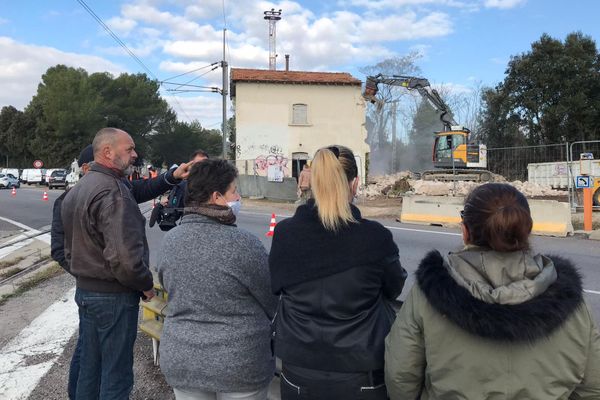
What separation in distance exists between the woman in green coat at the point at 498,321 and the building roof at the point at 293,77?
30.1 m

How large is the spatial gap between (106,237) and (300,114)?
29.6 m

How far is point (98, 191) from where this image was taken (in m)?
2.97

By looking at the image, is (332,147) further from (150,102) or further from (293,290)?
(150,102)

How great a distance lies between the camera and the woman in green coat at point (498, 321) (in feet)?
5.67

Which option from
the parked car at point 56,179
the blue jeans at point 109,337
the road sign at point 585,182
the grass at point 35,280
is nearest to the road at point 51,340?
the grass at point 35,280

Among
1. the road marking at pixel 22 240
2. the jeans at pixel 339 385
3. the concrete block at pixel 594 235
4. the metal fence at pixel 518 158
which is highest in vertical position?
the metal fence at pixel 518 158

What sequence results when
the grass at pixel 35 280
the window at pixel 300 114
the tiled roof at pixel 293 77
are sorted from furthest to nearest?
1. the window at pixel 300 114
2. the tiled roof at pixel 293 77
3. the grass at pixel 35 280

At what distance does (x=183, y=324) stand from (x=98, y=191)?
3.58 feet

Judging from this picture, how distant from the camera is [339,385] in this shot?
2.04 m

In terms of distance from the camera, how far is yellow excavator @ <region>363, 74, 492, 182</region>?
2342 cm

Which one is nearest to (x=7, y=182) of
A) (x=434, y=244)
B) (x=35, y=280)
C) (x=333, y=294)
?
(x=35, y=280)

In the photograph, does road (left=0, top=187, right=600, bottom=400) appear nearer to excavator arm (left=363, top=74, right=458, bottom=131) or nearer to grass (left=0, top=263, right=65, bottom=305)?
grass (left=0, top=263, right=65, bottom=305)

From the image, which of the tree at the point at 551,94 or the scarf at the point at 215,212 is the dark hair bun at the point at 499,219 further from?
the tree at the point at 551,94

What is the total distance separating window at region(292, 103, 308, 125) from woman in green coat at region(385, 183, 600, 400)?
99.6 ft
